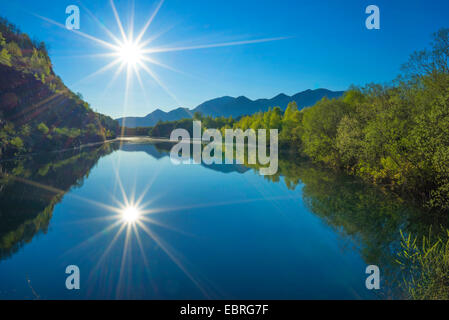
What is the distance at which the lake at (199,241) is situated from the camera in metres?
6.60

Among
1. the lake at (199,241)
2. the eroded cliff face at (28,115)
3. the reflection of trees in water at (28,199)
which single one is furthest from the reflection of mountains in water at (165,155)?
the eroded cliff face at (28,115)

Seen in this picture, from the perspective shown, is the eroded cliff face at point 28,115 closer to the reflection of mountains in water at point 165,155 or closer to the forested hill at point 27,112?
the forested hill at point 27,112

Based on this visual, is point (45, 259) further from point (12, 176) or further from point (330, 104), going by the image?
point (330, 104)

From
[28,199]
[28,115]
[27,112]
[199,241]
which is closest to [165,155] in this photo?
[28,115]

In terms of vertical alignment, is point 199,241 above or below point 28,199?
below

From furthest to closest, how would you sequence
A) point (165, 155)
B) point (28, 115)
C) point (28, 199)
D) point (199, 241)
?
1. point (28, 115)
2. point (165, 155)
3. point (28, 199)
4. point (199, 241)

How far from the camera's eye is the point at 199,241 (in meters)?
9.77

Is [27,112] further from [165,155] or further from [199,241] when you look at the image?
[199,241]

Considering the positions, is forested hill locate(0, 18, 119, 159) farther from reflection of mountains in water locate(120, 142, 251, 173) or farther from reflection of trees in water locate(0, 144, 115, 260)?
reflection of trees in water locate(0, 144, 115, 260)

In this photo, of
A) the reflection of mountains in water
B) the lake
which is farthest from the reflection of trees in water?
the reflection of mountains in water

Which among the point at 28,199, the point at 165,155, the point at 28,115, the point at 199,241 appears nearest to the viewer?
the point at 199,241

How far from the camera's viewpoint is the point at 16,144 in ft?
123

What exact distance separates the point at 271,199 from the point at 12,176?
24203 mm
